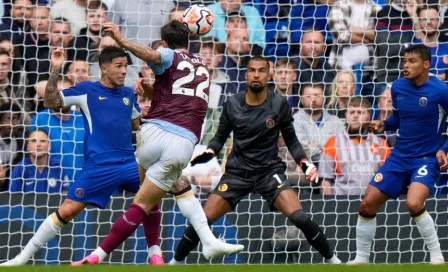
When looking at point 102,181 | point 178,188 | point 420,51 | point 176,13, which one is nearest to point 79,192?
point 102,181

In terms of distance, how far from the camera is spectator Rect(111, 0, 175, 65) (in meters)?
12.1

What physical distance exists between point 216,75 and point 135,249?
2195mm

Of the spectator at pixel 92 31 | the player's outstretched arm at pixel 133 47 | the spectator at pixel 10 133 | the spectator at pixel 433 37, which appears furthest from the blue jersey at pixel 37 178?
the spectator at pixel 433 37

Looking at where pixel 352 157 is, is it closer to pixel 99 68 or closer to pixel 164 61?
pixel 99 68

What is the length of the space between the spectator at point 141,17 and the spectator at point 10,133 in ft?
4.78

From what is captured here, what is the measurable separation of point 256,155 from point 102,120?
1390 mm

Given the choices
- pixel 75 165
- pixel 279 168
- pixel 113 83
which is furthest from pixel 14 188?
pixel 279 168

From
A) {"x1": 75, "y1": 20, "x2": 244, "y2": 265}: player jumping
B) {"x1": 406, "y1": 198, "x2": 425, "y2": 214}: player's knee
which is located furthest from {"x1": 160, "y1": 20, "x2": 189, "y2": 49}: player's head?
{"x1": 406, "y1": 198, "x2": 425, "y2": 214}: player's knee

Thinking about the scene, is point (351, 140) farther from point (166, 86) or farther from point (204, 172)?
point (166, 86)

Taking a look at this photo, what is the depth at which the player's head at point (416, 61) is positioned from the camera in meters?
9.73

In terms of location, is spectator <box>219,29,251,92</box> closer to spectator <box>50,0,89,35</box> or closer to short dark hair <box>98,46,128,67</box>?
spectator <box>50,0,89,35</box>

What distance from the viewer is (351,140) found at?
38.1 feet

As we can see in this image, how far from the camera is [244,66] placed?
12.2m

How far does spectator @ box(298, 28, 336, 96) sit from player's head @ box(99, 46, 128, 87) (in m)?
2.88
